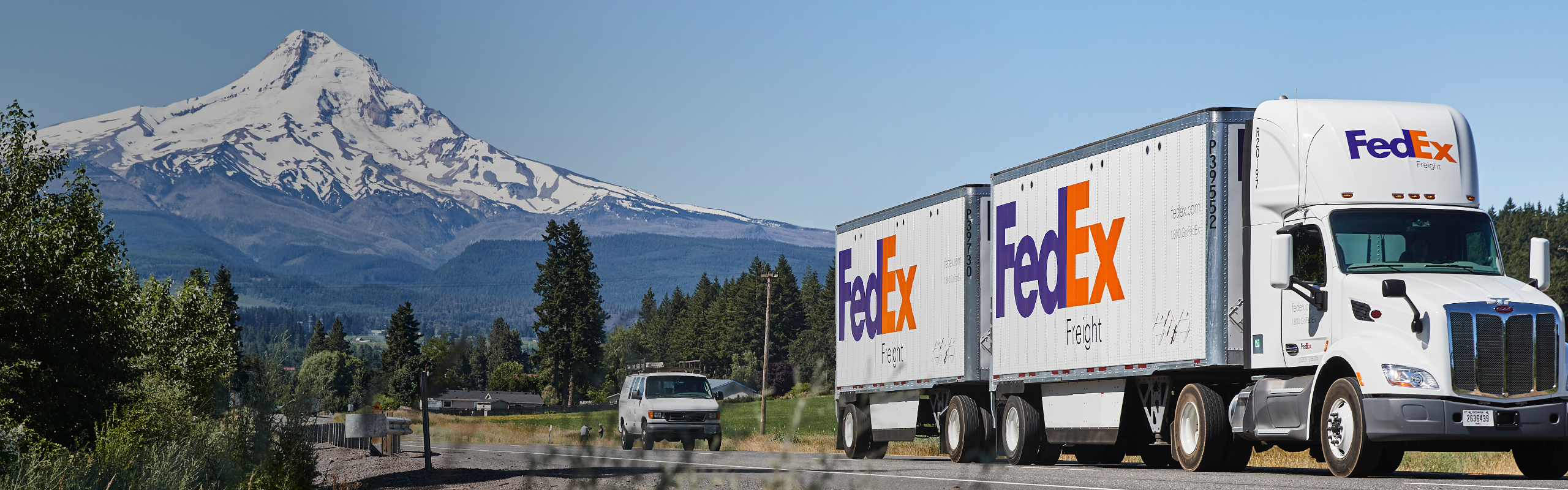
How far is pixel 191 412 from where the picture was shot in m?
28.3

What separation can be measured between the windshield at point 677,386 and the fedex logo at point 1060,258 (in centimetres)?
1154

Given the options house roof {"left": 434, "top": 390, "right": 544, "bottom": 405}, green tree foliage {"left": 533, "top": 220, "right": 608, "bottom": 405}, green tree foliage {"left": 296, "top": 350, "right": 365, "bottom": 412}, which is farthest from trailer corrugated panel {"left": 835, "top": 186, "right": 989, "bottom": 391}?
house roof {"left": 434, "top": 390, "right": 544, "bottom": 405}

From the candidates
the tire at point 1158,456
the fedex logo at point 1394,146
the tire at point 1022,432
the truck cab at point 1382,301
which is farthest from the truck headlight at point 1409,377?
the tire at point 1022,432

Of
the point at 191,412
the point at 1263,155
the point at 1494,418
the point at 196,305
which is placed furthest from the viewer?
the point at 196,305

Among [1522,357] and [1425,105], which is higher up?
[1425,105]

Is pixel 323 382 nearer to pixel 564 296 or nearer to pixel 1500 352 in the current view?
pixel 1500 352

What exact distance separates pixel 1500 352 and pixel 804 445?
20.4 metres

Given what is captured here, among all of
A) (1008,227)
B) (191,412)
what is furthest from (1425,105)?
(191,412)

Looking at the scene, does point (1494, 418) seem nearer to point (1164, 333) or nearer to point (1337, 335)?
point (1337, 335)

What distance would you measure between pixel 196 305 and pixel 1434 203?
37261 mm

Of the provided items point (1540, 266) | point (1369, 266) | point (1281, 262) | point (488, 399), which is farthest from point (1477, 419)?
point (488, 399)

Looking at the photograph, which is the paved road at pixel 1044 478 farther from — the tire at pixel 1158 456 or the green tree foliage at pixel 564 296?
the green tree foliage at pixel 564 296

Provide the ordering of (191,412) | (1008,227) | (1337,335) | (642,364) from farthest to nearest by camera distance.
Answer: (191,412)
(1008,227)
(1337,335)
(642,364)

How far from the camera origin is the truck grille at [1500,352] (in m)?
13.6
